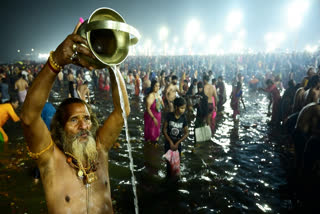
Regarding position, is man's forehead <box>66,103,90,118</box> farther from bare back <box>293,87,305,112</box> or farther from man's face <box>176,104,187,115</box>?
bare back <box>293,87,305,112</box>

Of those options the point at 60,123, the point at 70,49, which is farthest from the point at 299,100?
the point at 70,49

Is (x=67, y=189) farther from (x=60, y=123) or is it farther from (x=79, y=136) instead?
(x=60, y=123)

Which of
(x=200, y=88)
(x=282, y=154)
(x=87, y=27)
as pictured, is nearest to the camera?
(x=87, y=27)

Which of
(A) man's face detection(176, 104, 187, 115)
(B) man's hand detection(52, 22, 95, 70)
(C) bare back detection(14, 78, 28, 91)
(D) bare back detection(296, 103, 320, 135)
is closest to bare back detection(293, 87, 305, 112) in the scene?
(D) bare back detection(296, 103, 320, 135)

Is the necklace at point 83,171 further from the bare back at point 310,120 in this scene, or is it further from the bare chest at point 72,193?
the bare back at point 310,120

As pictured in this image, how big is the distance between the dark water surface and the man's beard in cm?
232

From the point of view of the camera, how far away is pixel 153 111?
662 cm

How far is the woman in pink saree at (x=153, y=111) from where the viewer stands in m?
6.43

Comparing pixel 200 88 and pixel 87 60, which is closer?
pixel 87 60

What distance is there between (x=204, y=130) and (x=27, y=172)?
5.22 meters

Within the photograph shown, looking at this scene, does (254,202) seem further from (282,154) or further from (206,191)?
(282,154)

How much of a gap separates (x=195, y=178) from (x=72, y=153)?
3.69 metres

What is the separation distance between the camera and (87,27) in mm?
1377

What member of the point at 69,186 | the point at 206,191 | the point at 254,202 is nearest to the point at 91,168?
the point at 69,186
